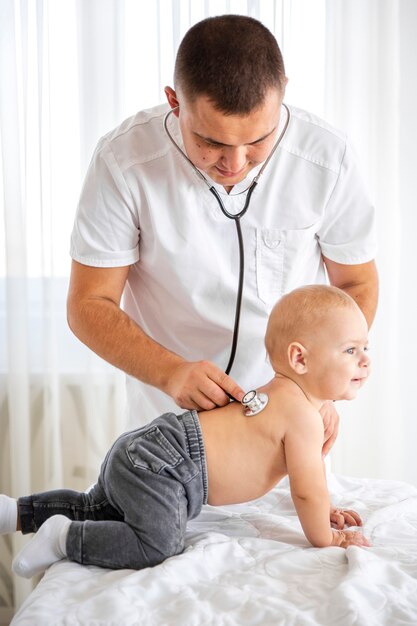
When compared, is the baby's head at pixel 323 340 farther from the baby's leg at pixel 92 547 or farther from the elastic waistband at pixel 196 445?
the baby's leg at pixel 92 547

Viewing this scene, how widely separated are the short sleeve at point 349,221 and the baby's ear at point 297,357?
0.41 m

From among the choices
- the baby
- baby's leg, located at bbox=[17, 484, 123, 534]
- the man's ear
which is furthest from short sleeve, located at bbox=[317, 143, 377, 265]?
baby's leg, located at bbox=[17, 484, 123, 534]

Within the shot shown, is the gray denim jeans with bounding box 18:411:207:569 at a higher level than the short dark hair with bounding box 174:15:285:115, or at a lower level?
lower

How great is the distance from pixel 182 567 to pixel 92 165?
3.19ft

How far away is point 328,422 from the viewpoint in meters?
1.79

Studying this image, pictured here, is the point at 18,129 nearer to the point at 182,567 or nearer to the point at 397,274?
the point at 397,274

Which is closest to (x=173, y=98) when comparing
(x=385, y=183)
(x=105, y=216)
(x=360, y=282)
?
(x=105, y=216)

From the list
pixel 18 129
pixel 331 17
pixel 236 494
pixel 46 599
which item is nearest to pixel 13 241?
pixel 18 129

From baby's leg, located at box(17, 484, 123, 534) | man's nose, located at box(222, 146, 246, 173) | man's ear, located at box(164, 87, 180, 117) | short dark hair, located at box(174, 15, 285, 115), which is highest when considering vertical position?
short dark hair, located at box(174, 15, 285, 115)

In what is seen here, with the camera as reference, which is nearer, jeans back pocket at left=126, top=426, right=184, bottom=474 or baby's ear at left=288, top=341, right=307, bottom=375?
jeans back pocket at left=126, top=426, right=184, bottom=474

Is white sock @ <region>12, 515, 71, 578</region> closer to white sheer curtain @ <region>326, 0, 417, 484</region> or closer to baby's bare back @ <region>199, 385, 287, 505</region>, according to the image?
baby's bare back @ <region>199, 385, 287, 505</region>

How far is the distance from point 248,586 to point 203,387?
15.4 inches

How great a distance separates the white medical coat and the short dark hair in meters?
0.32

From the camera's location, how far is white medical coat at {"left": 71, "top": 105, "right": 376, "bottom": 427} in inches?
75.4
